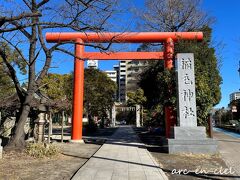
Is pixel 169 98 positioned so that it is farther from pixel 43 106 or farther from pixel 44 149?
pixel 44 149

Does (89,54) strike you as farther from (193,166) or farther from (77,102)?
(193,166)

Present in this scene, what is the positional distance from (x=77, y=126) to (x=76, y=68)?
11.4 ft

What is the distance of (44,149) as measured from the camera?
38.8 ft

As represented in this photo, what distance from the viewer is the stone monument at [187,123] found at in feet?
44.4

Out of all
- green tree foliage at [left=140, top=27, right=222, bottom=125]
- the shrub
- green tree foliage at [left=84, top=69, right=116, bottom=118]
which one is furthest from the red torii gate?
green tree foliage at [left=84, top=69, right=116, bottom=118]

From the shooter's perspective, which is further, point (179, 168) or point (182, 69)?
point (182, 69)

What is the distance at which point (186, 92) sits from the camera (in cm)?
1451

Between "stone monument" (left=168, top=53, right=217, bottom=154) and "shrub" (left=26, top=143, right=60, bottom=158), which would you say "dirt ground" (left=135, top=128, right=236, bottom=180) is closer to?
"stone monument" (left=168, top=53, right=217, bottom=154)

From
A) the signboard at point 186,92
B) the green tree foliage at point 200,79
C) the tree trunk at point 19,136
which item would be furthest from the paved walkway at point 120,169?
the green tree foliage at point 200,79

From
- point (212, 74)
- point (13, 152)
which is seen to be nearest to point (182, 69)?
point (212, 74)

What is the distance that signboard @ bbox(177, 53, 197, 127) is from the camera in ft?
46.8

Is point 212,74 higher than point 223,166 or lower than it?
higher

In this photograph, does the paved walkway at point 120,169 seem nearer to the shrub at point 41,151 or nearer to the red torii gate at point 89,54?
the shrub at point 41,151

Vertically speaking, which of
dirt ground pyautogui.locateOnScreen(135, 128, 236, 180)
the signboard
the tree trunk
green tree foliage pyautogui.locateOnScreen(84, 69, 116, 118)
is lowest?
dirt ground pyautogui.locateOnScreen(135, 128, 236, 180)
